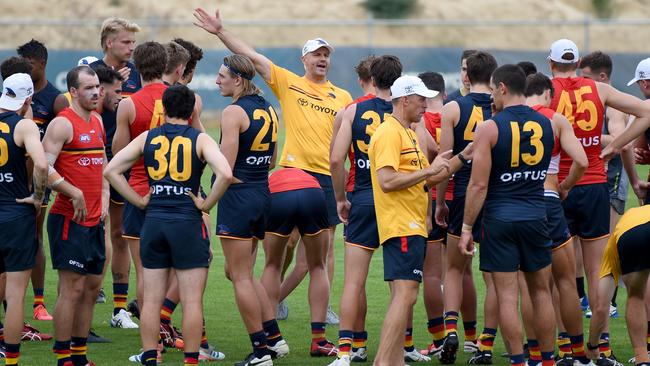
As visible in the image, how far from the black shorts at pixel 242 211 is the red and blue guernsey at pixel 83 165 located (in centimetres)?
102

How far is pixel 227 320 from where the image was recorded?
36.3ft

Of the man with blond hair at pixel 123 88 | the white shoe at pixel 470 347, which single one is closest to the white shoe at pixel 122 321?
the man with blond hair at pixel 123 88

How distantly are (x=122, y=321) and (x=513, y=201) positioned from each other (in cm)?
438

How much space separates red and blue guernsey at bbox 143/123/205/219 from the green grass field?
67.3 inches

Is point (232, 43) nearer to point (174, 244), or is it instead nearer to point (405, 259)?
point (174, 244)

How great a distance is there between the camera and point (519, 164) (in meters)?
8.21

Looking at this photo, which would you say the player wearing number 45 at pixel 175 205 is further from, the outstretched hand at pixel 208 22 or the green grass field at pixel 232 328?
the outstretched hand at pixel 208 22

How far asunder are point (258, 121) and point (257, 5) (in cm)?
3711

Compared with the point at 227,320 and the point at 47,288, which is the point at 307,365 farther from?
the point at 47,288

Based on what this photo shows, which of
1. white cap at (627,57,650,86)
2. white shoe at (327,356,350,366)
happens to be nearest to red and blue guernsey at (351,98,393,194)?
white shoe at (327,356,350,366)

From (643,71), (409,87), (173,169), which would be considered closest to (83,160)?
(173,169)

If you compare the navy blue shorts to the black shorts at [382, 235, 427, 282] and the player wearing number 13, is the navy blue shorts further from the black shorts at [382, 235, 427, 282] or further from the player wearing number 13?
the player wearing number 13

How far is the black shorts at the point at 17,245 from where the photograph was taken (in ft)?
27.5

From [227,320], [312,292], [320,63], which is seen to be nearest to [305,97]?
[320,63]
